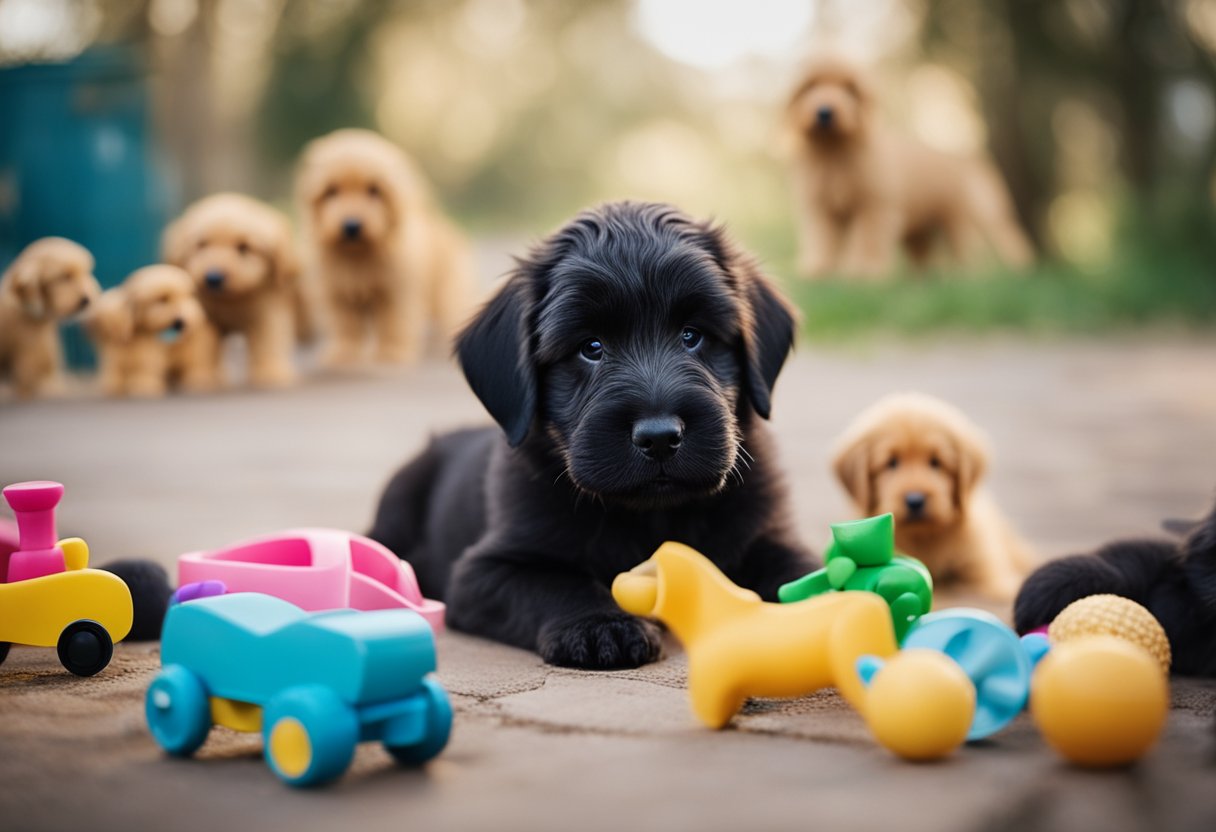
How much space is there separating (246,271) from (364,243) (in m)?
1.96

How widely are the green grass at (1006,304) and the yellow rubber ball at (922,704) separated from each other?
824 cm

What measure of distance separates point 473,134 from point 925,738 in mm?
17885

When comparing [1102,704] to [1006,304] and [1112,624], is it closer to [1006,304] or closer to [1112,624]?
[1112,624]

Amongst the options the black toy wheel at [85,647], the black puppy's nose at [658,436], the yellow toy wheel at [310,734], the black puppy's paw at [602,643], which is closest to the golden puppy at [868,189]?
the black puppy's nose at [658,436]

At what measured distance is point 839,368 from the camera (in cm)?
904

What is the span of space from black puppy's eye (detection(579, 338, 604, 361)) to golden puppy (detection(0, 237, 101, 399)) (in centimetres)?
205

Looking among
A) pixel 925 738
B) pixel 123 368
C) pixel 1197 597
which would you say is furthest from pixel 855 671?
pixel 123 368

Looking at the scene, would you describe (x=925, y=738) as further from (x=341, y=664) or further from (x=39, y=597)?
(x=39, y=597)

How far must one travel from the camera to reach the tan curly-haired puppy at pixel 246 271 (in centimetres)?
612

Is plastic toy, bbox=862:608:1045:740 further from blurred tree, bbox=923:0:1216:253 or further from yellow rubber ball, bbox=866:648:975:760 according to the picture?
blurred tree, bbox=923:0:1216:253

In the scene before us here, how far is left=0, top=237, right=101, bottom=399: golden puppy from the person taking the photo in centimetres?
429

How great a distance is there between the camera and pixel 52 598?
9.45 feet

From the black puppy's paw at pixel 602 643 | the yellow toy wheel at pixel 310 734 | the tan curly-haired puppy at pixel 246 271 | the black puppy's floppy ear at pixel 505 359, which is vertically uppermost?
the tan curly-haired puppy at pixel 246 271

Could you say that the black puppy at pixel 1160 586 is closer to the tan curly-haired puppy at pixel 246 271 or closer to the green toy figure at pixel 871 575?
the green toy figure at pixel 871 575
